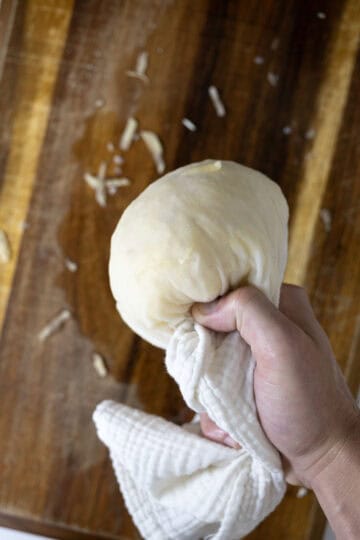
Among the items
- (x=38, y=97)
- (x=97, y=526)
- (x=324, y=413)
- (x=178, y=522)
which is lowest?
(x=97, y=526)

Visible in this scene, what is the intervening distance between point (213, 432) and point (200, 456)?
5 centimetres

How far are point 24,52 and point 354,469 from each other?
2.94 ft

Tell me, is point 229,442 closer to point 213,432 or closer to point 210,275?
point 213,432

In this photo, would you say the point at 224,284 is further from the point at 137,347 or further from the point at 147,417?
the point at 137,347

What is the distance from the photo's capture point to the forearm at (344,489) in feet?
2.78

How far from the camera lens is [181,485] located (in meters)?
1.00

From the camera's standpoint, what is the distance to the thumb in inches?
29.9

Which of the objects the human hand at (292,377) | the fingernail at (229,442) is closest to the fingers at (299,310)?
the human hand at (292,377)

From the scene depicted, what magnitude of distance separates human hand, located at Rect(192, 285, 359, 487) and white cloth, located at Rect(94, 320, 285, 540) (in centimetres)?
A: 2

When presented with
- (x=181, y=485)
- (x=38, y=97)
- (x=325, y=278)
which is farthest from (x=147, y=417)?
(x=38, y=97)

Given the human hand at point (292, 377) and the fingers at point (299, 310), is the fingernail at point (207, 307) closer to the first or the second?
the human hand at point (292, 377)

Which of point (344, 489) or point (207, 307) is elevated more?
point (207, 307)

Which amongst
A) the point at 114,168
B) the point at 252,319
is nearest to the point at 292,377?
the point at 252,319

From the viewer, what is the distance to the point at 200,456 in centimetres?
96
